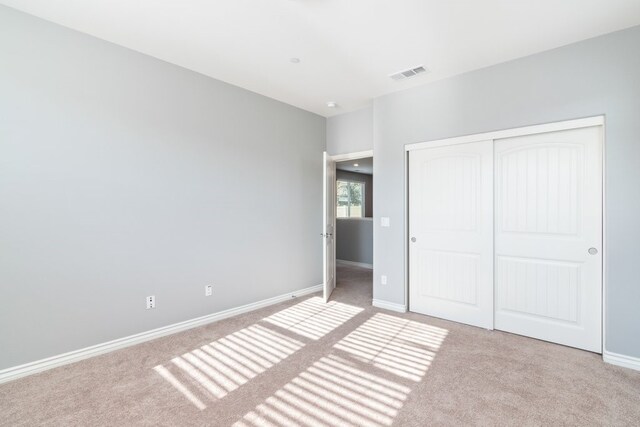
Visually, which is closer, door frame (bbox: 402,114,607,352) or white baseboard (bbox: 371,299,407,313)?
door frame (bbox: 402,114,607,352)

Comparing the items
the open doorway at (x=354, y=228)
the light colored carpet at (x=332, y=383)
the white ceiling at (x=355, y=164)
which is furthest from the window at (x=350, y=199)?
the light colored carpet at (x=332, y=383)

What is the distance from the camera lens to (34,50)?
2.31m

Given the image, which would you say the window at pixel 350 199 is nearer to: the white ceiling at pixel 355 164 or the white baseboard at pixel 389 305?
the white ceiling at pixel 355 164

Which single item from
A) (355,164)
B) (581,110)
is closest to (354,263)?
(355,164)

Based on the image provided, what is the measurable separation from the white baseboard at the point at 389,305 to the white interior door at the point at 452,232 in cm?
11

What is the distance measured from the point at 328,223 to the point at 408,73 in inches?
85.9

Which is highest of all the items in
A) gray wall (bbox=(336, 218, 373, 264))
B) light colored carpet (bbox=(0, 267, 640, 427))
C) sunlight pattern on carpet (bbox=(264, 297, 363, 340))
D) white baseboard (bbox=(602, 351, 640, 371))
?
gray wall (bbox=(336, 218, 373, 264))

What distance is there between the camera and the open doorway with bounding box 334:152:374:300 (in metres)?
5.04

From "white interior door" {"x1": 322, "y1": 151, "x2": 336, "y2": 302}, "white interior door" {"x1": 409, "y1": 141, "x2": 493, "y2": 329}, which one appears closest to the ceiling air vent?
"white interior door" {"x1": 409, "y1": 141, "x2": 493, "y2": 329}

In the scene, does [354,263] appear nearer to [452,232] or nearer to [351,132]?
[351,132]

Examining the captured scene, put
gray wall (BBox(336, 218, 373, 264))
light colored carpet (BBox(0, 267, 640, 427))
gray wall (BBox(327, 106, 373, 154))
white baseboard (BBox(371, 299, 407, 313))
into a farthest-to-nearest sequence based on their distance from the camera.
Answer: gray wall (BBox(336, 218, 373, 264)) < gray wall (BBox(327, 106, 373, 154)) < white baseboard (BBox(371, 299, 407, 313)) < light colored carpet (BBox(0, 267, 640, 427))

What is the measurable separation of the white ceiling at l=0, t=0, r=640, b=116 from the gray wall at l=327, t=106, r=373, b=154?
1.04 metres

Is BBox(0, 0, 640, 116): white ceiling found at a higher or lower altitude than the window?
higher

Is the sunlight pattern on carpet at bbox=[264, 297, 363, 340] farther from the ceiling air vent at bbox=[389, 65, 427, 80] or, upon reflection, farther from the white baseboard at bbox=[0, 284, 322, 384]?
the ceiling air vent at bbox=[389, 65, 427, 80]
